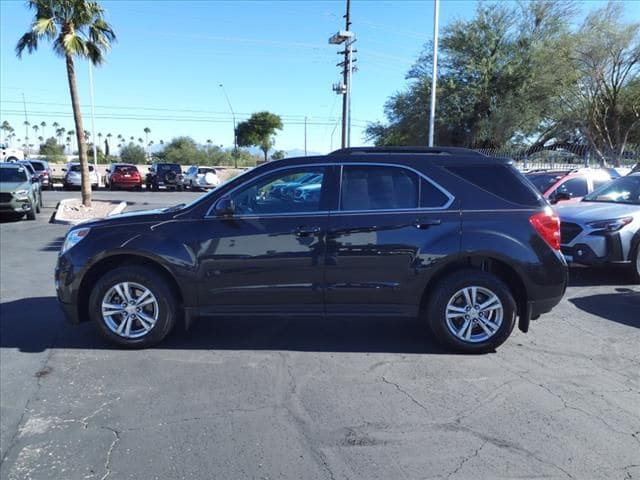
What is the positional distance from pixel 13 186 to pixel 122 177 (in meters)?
15.9

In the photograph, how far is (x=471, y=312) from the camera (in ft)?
15.7

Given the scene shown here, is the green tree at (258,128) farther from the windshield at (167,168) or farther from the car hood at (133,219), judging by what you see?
the car hood at (133,219)

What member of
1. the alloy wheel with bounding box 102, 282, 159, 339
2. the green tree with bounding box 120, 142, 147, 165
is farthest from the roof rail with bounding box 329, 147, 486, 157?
the green tree with bounding box 120, 142, 147, 165

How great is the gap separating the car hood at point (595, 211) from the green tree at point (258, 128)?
207 ft

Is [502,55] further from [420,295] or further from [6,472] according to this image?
[6,472]

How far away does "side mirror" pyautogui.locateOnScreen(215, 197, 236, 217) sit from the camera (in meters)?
4.75

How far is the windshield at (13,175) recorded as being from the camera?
50.7ft

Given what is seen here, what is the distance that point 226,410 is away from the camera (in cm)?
375

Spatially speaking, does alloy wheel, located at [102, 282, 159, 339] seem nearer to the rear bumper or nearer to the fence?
the rear bumper

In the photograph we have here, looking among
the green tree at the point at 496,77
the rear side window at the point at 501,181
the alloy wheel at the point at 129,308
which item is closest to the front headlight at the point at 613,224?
the rear side window at the point at 501,181

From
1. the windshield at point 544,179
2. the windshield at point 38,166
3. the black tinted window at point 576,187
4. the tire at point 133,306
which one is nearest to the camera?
the tire at point 133,306

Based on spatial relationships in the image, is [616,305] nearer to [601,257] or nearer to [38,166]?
[601,257]

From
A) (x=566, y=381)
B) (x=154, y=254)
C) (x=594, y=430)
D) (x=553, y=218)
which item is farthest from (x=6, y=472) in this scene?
(x=553, y=218)

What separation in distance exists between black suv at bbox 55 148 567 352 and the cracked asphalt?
1.42ft
